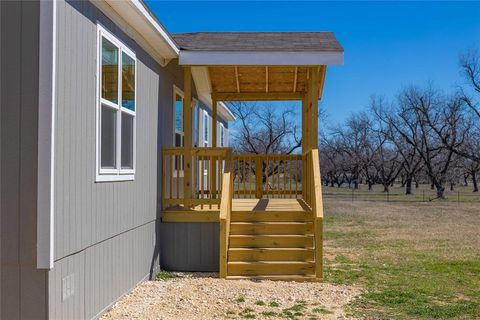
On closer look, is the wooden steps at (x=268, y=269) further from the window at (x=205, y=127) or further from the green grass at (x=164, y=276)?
the window at (x=205, y=127)

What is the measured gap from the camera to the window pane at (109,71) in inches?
223

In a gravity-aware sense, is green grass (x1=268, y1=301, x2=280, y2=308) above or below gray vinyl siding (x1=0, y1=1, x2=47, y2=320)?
below

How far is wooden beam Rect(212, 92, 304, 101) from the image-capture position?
1150 centimetres

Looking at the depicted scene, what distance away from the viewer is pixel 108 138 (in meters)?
5.80

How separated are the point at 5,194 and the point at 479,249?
10.1 metres

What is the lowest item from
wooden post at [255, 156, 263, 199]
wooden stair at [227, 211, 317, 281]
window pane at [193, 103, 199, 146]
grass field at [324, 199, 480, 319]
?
grass field at [324, 199, 480, 319]

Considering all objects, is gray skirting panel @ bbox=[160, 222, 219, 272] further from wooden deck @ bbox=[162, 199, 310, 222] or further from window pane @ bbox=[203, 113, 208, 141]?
window pane @ bbox=[203, 113, 208, 141]

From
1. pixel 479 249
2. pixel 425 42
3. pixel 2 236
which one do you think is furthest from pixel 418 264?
pixel 425 42

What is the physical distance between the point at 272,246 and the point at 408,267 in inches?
103

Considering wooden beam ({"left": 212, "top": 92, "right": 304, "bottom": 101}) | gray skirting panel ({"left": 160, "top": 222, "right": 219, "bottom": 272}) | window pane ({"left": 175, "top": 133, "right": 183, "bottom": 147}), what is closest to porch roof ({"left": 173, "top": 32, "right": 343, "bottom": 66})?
window pane ({"left": 175, "top": 133, "right": 183, "bottom": 147})

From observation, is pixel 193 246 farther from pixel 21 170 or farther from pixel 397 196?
pixel 397 196

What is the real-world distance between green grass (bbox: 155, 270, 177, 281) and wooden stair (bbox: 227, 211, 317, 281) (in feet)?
2.96

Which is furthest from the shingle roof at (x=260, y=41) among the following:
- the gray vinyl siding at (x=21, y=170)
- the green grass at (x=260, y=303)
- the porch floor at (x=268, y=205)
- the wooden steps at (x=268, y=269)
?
the gray vinyl siding at (x=21, y=170)

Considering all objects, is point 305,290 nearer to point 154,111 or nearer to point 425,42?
point 154,111
